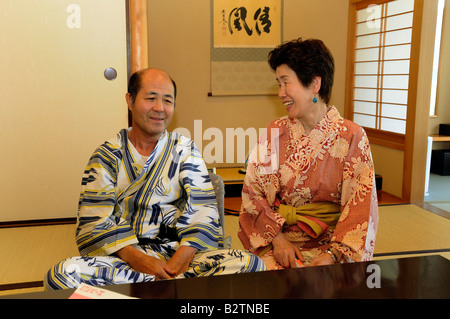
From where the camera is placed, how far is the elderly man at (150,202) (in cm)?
171

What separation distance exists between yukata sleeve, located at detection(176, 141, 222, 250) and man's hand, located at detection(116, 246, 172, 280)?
15 centimetres

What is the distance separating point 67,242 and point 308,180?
178 cm

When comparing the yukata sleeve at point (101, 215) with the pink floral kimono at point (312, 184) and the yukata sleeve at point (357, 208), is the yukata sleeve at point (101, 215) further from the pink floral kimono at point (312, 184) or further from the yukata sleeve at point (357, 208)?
the yukata sleeve at point (357, 208)

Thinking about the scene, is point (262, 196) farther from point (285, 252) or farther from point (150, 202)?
point (150, 202)

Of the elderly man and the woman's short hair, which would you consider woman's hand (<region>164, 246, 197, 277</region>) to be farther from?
the woman's short hair

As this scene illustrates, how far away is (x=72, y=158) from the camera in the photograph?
11.1 feet

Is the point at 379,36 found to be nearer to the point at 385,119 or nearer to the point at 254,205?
the point at 385,119

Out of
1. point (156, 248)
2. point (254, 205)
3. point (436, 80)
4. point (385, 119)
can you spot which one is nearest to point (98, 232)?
point (156, 248)

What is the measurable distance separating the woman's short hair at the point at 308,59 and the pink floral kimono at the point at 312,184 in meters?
0.19

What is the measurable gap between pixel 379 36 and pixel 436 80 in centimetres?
137

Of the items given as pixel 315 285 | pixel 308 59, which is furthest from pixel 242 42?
pixel 315 285

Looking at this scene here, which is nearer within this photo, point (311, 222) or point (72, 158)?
point (311, 222)

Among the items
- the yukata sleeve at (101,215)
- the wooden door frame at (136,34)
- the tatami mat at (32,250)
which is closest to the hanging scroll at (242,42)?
the wooden door frame at (136,34)

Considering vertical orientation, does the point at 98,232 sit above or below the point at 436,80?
below
